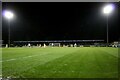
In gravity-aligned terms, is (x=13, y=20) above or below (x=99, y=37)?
above

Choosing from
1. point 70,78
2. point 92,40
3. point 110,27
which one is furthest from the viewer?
point 92,40

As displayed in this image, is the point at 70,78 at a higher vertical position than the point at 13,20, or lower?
lower

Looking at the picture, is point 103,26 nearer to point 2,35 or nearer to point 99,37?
point 99,37

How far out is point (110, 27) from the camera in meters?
63.3

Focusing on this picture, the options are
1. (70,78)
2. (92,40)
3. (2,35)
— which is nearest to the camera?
(70,78)

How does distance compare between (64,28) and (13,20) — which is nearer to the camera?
(13,20)

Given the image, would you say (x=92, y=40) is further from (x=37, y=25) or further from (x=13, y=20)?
(x=13, y=20)

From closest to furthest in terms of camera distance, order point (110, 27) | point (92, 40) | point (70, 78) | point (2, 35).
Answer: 1. point (70, 78)
2. point (2, 35)
3. point (110, 27)
4. point (92, 40)

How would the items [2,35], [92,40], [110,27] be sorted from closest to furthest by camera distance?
[2,35]
[110,27]
[92,40]

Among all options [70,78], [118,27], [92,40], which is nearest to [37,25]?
[92,40]

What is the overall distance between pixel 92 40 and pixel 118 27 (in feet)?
33.4

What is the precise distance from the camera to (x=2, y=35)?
5947 cm

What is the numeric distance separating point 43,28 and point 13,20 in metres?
8.85

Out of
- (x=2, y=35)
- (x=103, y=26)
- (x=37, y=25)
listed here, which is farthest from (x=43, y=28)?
(x=103, y=26)
